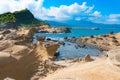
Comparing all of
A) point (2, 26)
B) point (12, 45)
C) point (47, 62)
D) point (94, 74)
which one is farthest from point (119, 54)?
point (2, 26)

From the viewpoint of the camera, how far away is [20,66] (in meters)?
23.8

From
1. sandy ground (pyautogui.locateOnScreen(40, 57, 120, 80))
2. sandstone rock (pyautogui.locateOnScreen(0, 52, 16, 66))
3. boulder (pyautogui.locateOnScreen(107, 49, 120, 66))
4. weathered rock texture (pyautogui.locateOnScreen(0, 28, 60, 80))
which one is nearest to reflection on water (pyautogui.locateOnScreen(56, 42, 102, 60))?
weathered rock texture (pyautogui.locateOnScreen(0, 28, 60, 80))

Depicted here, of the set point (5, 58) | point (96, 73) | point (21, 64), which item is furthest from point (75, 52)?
point (96, 73)

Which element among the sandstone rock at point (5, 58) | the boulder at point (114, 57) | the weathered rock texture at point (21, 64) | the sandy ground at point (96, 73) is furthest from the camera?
the weathered rock texture at point (21, 64)

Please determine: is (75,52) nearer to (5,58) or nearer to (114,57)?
(5,58)

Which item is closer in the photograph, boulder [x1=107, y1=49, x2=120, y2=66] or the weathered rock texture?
boulder [x1=107, y1=49, x2=120, y2=66]

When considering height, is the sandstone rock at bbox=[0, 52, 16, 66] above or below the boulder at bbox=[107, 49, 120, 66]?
below

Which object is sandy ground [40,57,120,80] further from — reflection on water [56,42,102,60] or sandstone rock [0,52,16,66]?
reflection on water [56,42,102,60]

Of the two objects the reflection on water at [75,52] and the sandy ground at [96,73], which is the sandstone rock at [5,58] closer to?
the sandy ground at [96,73]

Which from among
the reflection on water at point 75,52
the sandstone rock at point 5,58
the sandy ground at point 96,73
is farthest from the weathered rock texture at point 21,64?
the reflection on water at point 75,52

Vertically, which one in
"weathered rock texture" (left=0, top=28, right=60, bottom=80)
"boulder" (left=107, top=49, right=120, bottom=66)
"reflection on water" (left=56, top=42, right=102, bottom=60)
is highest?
"boulder" (left=107, top=49, right=120, bottom=66)

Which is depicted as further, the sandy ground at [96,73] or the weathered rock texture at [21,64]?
the weathered rock texture at [21,64]

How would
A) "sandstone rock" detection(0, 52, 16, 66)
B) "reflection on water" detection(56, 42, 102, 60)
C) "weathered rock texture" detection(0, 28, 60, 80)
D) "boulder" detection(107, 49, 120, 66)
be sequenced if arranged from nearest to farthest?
"boulder" detection(107, 49, 120, 66) < "sandstone rock" detection(0, 52, 16, 66) < "weathered rock texture" detection(0, 28, 60, 80) < "reflection on water" detection(56, 42, 102, 60)

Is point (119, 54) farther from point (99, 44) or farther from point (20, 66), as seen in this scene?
point (99, 44)
